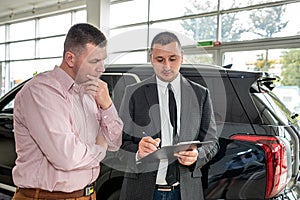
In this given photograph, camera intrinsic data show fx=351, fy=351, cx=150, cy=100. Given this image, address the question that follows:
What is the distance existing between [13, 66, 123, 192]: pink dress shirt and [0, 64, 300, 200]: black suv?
12.2 inches

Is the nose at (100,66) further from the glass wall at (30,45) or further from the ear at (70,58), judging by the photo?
the glass wall at (30,45)

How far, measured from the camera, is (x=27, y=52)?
10406mm

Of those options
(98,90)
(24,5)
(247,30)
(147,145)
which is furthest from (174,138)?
(24,5)

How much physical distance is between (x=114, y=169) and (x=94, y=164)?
0.63m

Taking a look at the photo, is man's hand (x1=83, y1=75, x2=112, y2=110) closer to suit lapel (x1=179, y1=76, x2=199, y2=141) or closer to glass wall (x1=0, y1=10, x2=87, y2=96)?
suit lapel (x1=179, y1=76, x2=199, y2=141)

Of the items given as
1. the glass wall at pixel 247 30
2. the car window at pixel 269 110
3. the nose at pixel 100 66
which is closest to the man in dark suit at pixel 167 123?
the nose at pixel 100 66

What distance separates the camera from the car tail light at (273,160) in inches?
68.6

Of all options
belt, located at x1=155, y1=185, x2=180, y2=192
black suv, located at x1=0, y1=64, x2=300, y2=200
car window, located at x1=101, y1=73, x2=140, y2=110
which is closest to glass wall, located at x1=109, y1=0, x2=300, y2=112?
car window, located at x1=101, y1=73, x2=140, y2=110

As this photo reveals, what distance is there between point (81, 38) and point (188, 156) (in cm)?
64

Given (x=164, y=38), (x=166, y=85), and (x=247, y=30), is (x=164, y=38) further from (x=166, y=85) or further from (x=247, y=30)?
(x=247, y=30)

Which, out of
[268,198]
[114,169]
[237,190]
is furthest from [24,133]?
[268,198]

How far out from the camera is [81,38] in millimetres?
1342

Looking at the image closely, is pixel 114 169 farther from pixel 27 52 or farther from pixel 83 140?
pixel 27 52

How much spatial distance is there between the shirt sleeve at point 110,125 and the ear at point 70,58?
0.24 m
